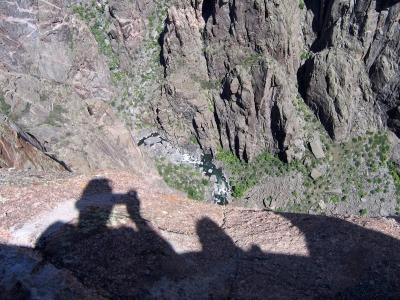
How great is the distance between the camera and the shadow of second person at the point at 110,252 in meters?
13.8

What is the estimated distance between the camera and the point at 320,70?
51656mm

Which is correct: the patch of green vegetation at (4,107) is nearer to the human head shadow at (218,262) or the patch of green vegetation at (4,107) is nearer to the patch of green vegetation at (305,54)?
the human head shadow at (218,262)

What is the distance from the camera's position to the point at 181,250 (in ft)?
51.9

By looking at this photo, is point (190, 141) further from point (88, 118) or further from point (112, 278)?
point (112, 278)

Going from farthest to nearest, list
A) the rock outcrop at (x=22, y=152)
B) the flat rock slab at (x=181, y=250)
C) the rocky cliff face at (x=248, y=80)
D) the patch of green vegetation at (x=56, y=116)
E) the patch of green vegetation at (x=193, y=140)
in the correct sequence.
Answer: the patch of green vegetation at (x=193, y=140)
the rocky cliff face at (x=248, y=80)
the patch of green vegetation at (x=56, y=116)
the rock outcrop at (x=22, y=152)
the flat rock slab at (x=181, y=250)

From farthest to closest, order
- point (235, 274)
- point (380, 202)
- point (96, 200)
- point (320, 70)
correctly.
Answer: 1. point (320, 70)
2. point (380, 202)
3. point (96, 200)
4. point (235, 274)

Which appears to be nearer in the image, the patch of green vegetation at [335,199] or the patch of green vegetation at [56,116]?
the patch of green vegetation at [56,116]

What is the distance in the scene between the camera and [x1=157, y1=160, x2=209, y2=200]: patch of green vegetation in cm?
4941

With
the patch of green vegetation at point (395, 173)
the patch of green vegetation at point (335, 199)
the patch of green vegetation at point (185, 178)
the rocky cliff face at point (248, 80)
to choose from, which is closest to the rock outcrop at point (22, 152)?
the rocky cliff face at point (248, 80)

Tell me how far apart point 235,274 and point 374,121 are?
44045 mm

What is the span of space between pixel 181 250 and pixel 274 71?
39.6 meters

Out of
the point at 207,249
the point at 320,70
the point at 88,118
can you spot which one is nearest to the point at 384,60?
the point at 320,70

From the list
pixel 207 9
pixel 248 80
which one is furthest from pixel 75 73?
pixel 248 80

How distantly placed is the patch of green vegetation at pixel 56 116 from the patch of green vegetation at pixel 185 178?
1421 centimetres
